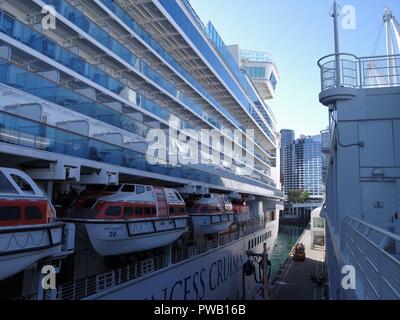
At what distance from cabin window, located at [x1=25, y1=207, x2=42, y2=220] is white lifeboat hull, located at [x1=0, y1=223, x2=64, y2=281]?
208 mm

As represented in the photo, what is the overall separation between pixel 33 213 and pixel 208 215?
1220cm

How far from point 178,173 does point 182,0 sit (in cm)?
1265

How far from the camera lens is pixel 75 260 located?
12734 millimetres

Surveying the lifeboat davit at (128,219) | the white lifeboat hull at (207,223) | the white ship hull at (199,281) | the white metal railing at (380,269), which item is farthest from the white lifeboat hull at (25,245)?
the white lifeboat hull at (207,223)

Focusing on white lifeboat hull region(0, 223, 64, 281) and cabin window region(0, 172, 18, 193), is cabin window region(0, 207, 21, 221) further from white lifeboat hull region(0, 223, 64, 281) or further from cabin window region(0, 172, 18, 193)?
cabin window region(0, 172, 18, 193)

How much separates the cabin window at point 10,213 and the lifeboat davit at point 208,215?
12.1 m

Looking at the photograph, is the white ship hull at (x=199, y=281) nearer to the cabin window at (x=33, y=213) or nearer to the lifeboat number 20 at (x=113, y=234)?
the lifeboat number 20 at (x=113, y=234)

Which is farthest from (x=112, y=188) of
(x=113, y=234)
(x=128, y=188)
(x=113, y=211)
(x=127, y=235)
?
(x=113, y=234)

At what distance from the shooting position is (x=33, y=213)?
740cm

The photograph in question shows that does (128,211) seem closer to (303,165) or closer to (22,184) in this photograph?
(22,184)

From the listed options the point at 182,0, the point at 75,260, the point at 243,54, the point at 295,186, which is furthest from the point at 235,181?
the point at 295,186

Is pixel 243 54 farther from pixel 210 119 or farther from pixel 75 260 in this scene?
pixel 75 260

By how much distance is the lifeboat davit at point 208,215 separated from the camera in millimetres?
18594

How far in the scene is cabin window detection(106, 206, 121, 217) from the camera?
10.5 m
